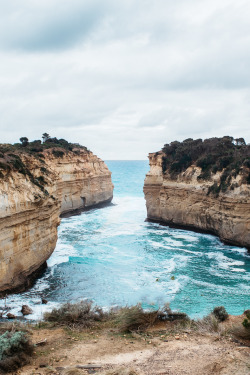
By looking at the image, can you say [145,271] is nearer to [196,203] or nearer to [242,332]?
[242,332]

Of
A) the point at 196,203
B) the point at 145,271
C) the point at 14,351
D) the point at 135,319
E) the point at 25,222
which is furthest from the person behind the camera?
the point at 196,203

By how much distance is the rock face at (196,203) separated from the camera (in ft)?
72.0

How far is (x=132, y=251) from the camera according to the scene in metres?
22.9

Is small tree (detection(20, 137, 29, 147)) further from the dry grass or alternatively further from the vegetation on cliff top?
the dry grass

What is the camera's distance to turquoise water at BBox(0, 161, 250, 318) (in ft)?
47.7

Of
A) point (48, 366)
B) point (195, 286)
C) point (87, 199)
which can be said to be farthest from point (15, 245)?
point (87, 199)

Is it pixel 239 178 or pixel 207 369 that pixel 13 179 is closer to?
pixel 207 369

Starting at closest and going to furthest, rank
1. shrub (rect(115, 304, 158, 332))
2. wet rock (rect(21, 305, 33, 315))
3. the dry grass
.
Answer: the dry grass < shrub (rect(115, 304, 158, 332)) < wet rock (rect(21, 305, 33, 315))

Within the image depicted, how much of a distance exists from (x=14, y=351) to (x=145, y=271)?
1189 cm

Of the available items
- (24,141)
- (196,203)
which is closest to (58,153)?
(24,141)

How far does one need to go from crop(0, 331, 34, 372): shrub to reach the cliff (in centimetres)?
1727

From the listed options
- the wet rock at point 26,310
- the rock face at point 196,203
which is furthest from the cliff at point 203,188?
the wet rock at point 26,310

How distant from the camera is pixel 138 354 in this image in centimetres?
767

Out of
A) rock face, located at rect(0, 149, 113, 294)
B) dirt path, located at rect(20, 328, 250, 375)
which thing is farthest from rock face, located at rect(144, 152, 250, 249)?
dirt path, located at rect(20, 328, 250, 375)
